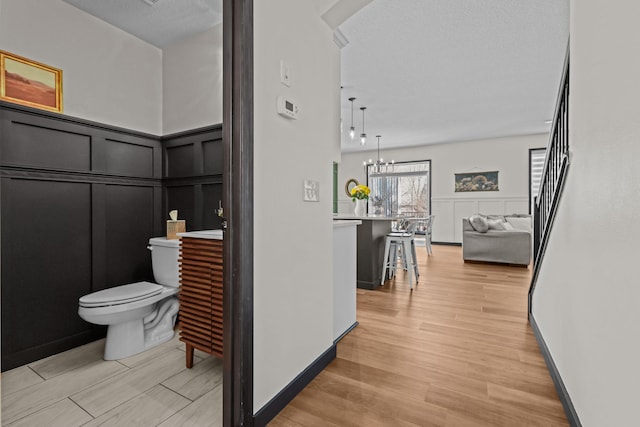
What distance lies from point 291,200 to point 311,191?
0.19 m

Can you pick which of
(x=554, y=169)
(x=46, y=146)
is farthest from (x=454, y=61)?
(x=46, y=146)

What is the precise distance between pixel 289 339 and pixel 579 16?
224 centimetres

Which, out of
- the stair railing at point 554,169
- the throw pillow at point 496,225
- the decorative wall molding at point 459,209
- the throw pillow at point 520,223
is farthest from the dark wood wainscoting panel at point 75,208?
the decorative wall molding at point 459,209

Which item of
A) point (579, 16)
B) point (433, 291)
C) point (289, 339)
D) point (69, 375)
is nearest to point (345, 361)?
point (289, 339)

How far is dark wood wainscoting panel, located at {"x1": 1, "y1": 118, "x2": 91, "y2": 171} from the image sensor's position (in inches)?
75.5

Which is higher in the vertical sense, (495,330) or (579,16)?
(579,16)

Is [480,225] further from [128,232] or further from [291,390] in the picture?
[128,232]

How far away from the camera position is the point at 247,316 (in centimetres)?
129

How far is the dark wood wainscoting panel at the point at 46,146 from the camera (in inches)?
75.5

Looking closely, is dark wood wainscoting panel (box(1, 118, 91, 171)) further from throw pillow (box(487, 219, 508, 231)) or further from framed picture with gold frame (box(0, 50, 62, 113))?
throw pillow (box(487, 219, 508, 231))

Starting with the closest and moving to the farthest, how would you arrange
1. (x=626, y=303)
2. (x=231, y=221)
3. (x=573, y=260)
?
(x=626, y=303) → (x=231, y=221) → (x=573, y=260)

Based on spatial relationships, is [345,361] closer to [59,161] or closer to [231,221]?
[231,221]

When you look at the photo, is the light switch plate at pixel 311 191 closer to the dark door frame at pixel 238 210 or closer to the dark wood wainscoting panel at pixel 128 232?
the dark door frame at pixel 238 210

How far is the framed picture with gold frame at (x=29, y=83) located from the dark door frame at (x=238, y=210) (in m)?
1.64
